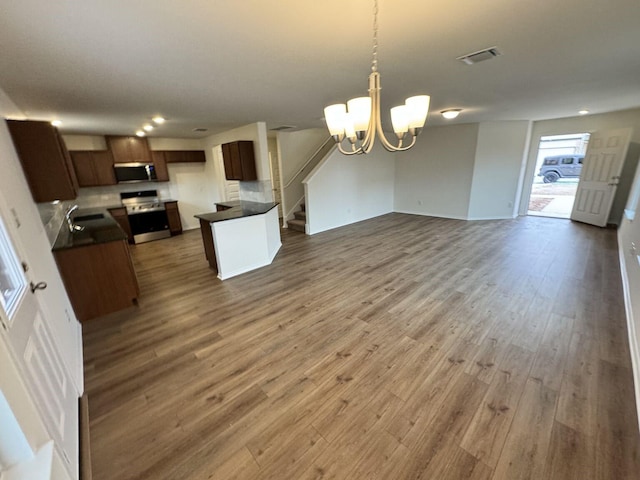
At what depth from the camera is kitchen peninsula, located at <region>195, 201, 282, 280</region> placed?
149 inches

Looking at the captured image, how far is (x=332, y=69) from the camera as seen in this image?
7.28ft

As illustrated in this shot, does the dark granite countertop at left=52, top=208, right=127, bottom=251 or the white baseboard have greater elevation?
the dark granite countertop at left=52, top=208, right=127, bottom=251

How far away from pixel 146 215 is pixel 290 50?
18.5 feet

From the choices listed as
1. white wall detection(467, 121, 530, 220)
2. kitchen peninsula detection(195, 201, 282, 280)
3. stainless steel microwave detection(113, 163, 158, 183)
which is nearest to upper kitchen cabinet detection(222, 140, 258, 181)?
kitchen peninsula detection(195, 201, 282, 280)

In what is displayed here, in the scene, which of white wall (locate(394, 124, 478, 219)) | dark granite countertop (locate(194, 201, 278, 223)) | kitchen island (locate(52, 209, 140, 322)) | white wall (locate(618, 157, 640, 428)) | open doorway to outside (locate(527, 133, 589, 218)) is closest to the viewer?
white wall (locate(618, 157, 640, 428))

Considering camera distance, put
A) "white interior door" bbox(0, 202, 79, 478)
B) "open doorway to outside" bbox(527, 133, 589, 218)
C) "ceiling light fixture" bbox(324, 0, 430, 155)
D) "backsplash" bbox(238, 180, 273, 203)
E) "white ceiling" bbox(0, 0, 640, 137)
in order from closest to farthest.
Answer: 1. "white interior door" bbox(0, 202, 79, 478)
2. "white ceiling" bbox(0, 0, 640, 137)
3. "ceiling light fixture" bbox(324, 0, 430, 155)
4. "backsplash" bbox(238, 180, 273, 203)
5. "open doorway to outside" bbox(527, 133, 589, 218)

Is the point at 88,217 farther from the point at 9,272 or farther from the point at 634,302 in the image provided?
the point at 634,302

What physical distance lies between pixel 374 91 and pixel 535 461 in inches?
92.6

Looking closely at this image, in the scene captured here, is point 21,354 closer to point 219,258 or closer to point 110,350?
point 110,350

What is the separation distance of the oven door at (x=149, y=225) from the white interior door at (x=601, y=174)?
975cm

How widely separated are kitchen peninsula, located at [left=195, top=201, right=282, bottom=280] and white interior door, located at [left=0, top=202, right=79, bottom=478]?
2.09 meters

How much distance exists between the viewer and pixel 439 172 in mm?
7035

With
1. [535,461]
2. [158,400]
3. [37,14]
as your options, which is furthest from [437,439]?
[37,14]

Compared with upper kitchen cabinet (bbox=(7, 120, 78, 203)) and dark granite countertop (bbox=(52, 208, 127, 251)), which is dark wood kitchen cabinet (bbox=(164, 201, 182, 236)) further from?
upper kitchen cabinet (bbox=(7, 120, 78, 203))
